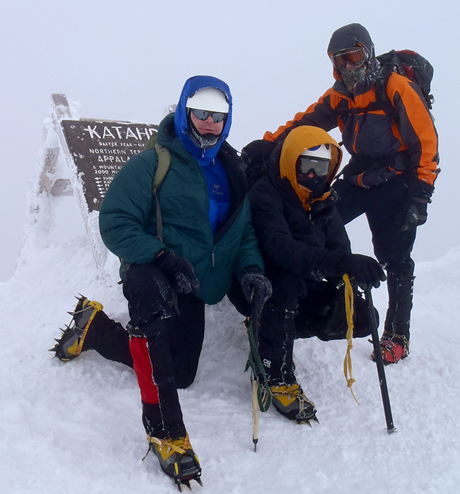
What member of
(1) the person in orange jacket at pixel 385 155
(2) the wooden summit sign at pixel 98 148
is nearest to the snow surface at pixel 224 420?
(1) the person in orange jacket at pixel 385 155

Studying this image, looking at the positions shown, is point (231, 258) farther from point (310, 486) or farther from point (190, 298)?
point (310, 486)

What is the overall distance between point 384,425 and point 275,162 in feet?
5.88

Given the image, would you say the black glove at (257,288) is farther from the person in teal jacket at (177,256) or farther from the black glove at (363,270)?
the black glove at (363,270)

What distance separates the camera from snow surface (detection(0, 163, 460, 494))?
6.53 feet

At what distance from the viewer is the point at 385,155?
359 cm

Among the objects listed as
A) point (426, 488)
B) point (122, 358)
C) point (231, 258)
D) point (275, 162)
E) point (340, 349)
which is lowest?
point (340, 349)

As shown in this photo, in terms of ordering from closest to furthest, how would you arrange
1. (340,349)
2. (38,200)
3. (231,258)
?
1. (231,258)
2. (340,349)
3. (38,200)

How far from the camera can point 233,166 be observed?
113 inches

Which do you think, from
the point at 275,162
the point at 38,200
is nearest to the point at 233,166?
the point at 275,162

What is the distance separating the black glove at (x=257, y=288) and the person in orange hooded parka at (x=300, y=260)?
211 mm

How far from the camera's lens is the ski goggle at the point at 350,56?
3.46m

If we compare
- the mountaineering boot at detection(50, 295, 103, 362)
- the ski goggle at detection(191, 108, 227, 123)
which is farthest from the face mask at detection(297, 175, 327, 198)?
the mountaineering boot at detection(50, 295, 103, 362)

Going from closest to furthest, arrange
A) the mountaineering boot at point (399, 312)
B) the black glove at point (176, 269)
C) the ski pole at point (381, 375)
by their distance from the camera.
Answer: the black glove at point (176, 269), the ski pole at point (381, 375), the mountaineering boot at point (399, 312)

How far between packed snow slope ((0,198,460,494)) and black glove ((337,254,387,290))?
84 centimetres
